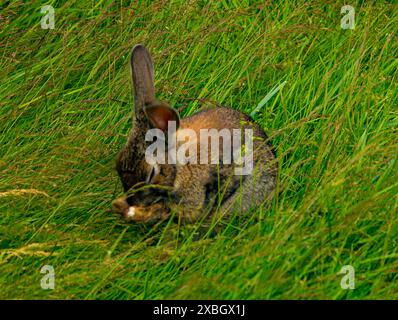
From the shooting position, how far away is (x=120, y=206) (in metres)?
4.19

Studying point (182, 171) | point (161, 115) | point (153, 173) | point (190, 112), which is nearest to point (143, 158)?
point (153, 173)

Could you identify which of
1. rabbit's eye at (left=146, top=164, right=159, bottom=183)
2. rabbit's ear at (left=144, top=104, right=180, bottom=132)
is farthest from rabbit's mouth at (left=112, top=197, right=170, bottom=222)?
rabbit's ear at (left=144, top=104, right=180, bottom=132)

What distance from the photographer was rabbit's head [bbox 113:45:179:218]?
4184 mm

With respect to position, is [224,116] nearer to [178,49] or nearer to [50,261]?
[178,49]

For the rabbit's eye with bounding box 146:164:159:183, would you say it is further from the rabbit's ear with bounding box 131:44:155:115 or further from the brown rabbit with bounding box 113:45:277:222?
the rabbit's ear with bounding box 131:44:155:115

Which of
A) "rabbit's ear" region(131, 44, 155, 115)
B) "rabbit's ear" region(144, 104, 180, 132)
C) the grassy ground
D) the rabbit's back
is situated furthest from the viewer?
the rabbit's back

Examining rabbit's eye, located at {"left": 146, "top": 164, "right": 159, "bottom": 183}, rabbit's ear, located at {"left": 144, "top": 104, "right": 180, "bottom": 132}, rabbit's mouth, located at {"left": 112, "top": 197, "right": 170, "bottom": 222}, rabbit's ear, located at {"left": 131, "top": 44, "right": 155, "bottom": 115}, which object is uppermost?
rabbit's ear, located at {"left": 131, "top": 44, "right": 155, "bottom": 115}

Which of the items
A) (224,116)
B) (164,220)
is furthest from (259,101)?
(164,220)

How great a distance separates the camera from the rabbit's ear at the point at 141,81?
4.32 m

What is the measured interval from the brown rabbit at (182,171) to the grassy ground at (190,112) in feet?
0.39

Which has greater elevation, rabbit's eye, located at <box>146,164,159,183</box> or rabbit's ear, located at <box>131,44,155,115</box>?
rabbit's ear, located at <box>131,44,155,115</box>

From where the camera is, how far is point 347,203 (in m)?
4.04

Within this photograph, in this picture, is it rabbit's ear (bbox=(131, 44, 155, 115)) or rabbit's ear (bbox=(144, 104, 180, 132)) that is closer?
rabbit's ear (bbox=(144, 104, 180, 132))
